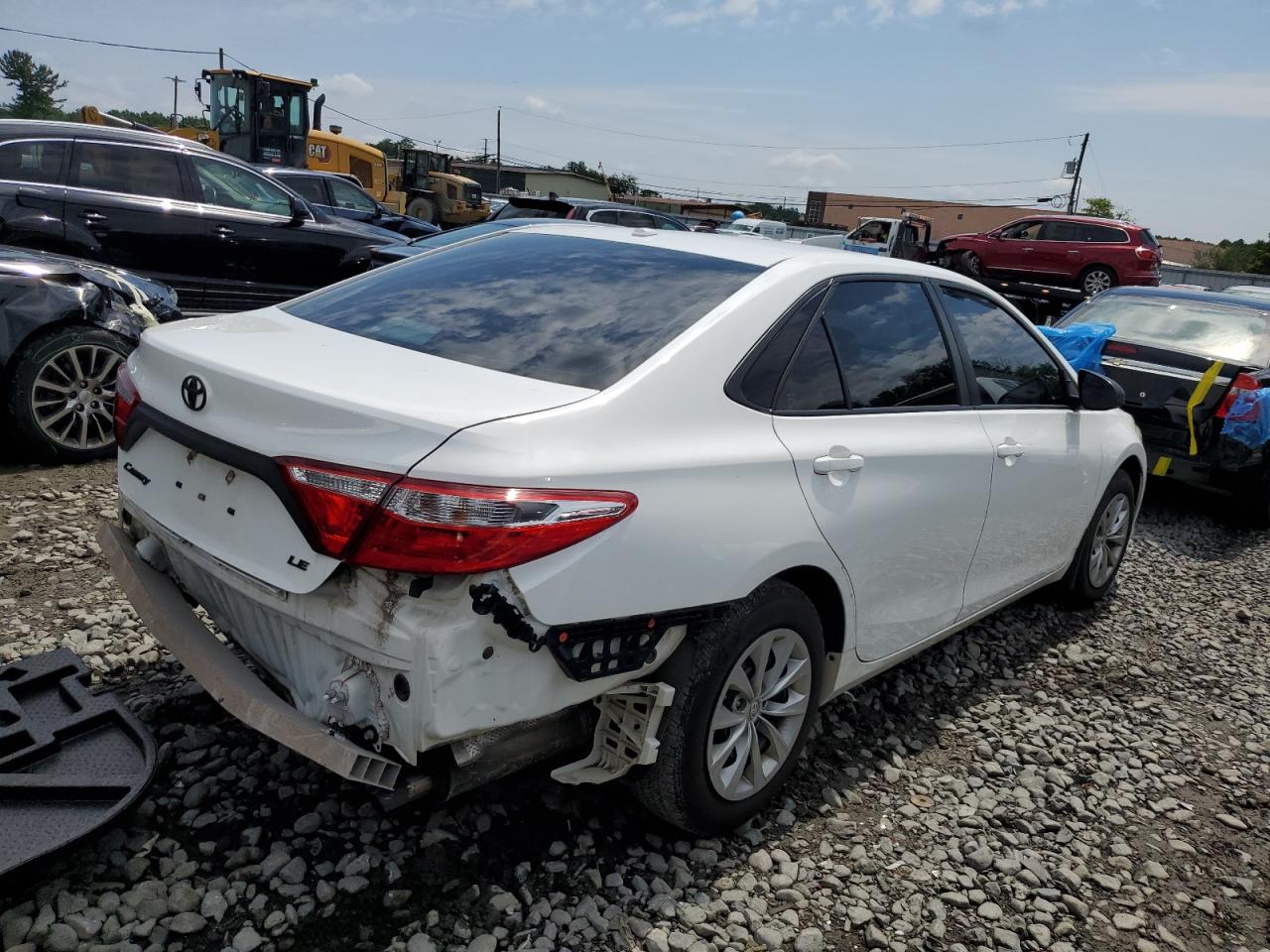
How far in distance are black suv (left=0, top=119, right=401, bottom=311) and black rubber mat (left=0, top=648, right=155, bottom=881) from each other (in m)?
4.98

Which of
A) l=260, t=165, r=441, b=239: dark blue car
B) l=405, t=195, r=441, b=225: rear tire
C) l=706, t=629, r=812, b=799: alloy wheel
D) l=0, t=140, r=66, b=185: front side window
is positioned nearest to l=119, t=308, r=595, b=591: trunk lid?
l=706, t=629, r=812, b=799: alloy wheel

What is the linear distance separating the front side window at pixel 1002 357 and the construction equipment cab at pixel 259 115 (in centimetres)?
1919

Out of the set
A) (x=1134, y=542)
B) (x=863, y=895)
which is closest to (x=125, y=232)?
(x=863, y=895)

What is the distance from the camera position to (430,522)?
197cm

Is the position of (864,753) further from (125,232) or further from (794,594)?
(125,232)

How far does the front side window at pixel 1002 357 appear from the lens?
3609 millimetres

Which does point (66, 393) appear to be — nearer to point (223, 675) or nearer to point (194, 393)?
point (194, 393)

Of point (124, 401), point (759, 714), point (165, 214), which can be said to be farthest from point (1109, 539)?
point (165, 214)

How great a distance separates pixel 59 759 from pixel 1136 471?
15.9ft

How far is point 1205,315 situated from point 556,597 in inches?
293

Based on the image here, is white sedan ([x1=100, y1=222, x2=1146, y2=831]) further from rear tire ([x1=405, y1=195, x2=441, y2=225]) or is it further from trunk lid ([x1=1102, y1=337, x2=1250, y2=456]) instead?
rear tire ([x1=405, y1=195, x2=441, y2=225])

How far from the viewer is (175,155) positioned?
754 centimetres

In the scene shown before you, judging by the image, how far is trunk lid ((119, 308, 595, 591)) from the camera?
2074mm

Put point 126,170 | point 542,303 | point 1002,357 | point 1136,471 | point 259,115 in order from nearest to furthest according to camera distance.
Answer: point 542,303 → point 1002,357 → point 1136,471 → point 126,170 → point 259,115
